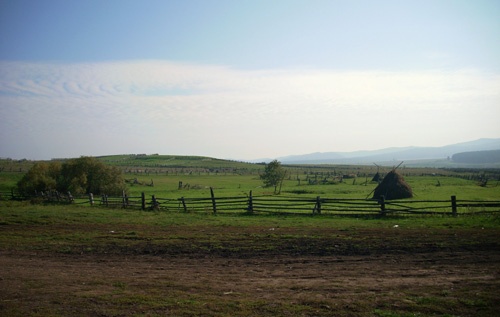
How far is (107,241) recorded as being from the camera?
15.7 metres

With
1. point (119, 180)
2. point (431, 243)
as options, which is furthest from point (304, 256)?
point (119, 180)

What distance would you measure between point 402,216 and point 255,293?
51.6 feet

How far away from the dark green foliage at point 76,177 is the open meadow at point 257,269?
22.6 metres

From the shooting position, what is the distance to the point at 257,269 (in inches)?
428

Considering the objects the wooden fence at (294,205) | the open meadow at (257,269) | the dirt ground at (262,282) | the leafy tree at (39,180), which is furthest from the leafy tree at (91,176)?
the dirt ground at (262,282)

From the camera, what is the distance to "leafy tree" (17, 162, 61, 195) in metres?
41.2

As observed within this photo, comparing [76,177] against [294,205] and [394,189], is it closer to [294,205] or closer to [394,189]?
[294,205]

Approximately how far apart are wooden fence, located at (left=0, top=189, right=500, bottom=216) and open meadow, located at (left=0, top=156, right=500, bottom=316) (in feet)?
6.83

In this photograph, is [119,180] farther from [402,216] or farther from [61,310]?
[61,310]

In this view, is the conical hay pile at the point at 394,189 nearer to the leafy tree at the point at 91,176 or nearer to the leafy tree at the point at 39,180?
the leafy tree at the point at 91,176

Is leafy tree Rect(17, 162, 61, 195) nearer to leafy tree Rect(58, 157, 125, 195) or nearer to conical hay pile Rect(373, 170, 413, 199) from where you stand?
leafy tree Rect(58, 157, 125, 195)

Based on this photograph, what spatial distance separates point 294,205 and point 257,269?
17.0 meters

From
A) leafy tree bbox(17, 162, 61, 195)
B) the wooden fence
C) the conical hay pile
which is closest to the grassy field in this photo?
the wooden fence

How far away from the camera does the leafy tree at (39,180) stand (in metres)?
41.2
